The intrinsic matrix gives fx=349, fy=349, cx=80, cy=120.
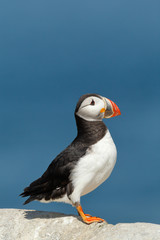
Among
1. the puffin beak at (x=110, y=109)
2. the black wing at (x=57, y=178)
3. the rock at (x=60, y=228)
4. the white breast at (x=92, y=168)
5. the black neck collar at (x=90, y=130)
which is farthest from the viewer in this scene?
the puffin beak at (x=110, y=109)

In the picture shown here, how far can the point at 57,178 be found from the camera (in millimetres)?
7383

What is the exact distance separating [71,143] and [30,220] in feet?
6.45

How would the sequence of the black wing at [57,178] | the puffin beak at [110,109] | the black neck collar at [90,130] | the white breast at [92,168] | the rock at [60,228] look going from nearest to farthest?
1. the rock at [60,228]
2. the white breast at [92,168]
3. the black wing at [57,178]
4. the black neck collar at [90,130]
5. the puffin beak at [110,109]

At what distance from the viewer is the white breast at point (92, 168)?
707 cm

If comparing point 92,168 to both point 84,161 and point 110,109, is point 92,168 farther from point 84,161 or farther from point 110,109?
point 110,109

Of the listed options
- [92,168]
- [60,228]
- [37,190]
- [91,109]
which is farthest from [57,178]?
[91,109]

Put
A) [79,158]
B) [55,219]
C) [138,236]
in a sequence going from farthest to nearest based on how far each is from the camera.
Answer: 1. [55,219]
2. [79,158]
3. [138,236]

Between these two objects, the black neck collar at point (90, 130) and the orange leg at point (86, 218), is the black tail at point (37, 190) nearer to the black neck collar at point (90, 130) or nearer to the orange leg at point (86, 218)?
the orange leg at point (86, 218)

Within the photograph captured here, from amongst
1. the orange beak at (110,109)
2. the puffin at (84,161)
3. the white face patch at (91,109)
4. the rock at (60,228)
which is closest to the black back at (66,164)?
the puffin at (84,161)

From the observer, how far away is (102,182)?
759cm

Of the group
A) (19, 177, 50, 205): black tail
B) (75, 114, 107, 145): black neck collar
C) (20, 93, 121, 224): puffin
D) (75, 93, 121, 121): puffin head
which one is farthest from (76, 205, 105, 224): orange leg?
(75, 93, 121, 121): puffin head

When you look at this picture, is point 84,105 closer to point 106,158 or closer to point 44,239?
point 106,158

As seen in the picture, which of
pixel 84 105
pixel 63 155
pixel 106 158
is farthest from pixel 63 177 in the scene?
pixel 84 105

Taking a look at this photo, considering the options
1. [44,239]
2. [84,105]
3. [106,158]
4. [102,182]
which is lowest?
[44,239]
